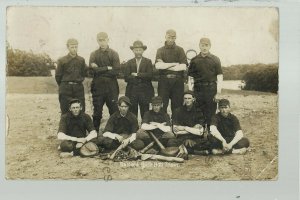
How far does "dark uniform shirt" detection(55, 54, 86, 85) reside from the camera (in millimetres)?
2664

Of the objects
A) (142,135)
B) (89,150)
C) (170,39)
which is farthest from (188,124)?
(89,150)

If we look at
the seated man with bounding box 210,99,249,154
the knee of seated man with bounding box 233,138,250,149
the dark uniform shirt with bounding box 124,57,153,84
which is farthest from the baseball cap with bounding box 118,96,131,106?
the knee of seated man with bounding box 233,138,250,149

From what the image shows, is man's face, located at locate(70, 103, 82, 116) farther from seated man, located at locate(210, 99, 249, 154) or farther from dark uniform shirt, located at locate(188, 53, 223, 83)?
seated man, located at locate(210, 99, 249, 154)

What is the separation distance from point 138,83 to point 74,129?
59 cm

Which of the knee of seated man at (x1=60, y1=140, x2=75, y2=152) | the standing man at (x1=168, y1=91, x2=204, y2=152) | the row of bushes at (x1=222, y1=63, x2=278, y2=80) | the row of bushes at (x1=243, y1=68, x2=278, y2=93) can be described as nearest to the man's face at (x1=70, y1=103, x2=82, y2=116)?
the knee of seated man at (x1=60, y1=140, x2=75, y2=152)

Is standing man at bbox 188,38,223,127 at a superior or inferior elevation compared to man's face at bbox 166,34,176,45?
inferior

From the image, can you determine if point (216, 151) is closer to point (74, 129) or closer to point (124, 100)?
point (124, 100)

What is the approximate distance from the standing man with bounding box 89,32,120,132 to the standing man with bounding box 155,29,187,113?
0.32 m

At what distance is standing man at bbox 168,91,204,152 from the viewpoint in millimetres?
2662

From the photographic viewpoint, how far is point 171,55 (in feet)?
8.76

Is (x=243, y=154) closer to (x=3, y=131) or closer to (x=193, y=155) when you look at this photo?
(x=193, y=155)

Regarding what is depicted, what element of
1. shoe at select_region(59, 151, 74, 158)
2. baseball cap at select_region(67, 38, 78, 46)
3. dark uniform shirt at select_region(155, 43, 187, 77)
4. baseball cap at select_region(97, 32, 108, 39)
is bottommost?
shoe at select_region(59, 151, 74, 158)

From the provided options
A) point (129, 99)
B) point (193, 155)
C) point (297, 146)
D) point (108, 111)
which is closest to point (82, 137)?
point (108, 111)

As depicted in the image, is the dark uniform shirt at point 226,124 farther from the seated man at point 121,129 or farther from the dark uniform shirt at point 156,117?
the seated man at point 121,129
